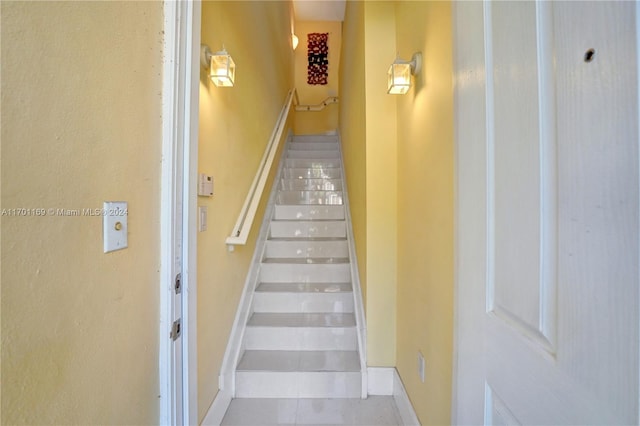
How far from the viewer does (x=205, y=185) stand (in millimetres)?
1244

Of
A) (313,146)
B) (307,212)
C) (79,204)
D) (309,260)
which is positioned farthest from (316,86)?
(79,204)

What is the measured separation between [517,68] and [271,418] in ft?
6.01

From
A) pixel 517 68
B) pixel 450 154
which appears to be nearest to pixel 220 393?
pixel 450 154

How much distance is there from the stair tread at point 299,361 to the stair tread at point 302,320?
18 cm

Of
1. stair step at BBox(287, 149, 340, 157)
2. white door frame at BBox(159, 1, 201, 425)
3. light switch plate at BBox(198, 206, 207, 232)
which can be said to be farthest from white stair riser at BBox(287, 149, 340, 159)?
white door frame at BBox(159, 1, 201, 425)

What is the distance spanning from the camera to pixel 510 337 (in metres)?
0.52

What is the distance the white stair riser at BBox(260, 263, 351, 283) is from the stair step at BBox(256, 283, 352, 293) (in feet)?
0.15

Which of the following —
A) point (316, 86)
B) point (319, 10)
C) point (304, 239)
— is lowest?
point (304, 239)

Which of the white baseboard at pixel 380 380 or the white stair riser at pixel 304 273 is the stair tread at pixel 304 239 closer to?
the white stair riser at pixel 304 273

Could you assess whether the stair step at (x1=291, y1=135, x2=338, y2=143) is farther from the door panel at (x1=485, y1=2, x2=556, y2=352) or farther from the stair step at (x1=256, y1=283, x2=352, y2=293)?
the door panel at (x1=485, y1=2, x2=556, y2=352)

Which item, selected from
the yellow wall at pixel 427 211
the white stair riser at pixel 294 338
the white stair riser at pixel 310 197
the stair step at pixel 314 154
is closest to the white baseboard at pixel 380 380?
the yellow wall at pixel 427 211

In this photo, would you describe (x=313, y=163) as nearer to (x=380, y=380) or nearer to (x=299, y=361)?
(x=299, y=361)

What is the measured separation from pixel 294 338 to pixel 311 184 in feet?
6.29

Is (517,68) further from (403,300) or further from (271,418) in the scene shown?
(271,418)
